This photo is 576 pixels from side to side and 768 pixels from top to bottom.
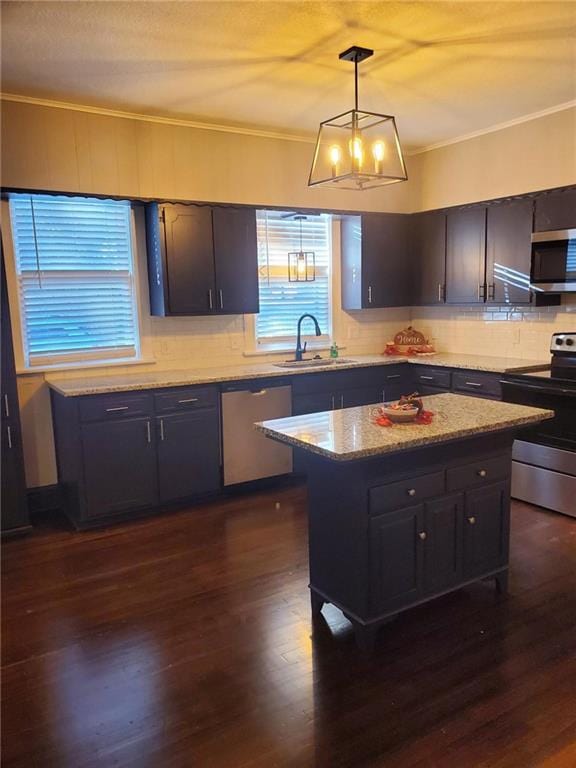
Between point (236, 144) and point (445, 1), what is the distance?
2181mm

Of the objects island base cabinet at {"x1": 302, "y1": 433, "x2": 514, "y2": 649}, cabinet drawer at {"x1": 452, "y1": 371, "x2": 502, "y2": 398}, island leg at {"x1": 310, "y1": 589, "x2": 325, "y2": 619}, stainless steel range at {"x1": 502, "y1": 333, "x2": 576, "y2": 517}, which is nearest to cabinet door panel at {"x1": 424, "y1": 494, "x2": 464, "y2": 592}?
island base cabinet at {"x1": 302, "y1": 433, "x2": 514, "y2": 649}

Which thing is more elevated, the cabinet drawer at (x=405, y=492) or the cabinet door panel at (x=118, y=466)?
the cabinet drawer at (x=405, y=492)

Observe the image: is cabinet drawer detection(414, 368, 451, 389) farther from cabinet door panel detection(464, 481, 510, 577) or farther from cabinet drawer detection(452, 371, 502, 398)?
cabinet door panel detection(464, 481, 510, 577)

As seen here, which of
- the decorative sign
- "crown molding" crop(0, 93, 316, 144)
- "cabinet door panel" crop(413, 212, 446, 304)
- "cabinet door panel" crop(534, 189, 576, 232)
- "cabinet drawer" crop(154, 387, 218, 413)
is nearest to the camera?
"crown molding" crop(0, 93, 316, 144)

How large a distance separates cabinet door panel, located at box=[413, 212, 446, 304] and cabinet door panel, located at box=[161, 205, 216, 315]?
2065 millimetres

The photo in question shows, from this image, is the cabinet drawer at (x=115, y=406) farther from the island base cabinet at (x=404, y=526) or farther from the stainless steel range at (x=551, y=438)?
the stainless steel range at (x=551, y=438)

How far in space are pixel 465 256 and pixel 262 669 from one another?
12.2 feet

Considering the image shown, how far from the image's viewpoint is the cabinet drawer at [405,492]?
2355 mm

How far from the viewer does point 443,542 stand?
260 cm

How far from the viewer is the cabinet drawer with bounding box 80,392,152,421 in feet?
12.0

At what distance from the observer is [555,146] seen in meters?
4.18

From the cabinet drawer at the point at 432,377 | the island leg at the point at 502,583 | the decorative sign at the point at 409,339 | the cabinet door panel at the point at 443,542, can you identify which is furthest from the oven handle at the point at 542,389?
the cabinet door panel at the point at 443,542

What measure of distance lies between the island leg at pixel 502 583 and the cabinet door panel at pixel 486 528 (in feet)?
0.20

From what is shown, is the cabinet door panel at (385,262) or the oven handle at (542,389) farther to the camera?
the cabinet door panel at (385,262)
